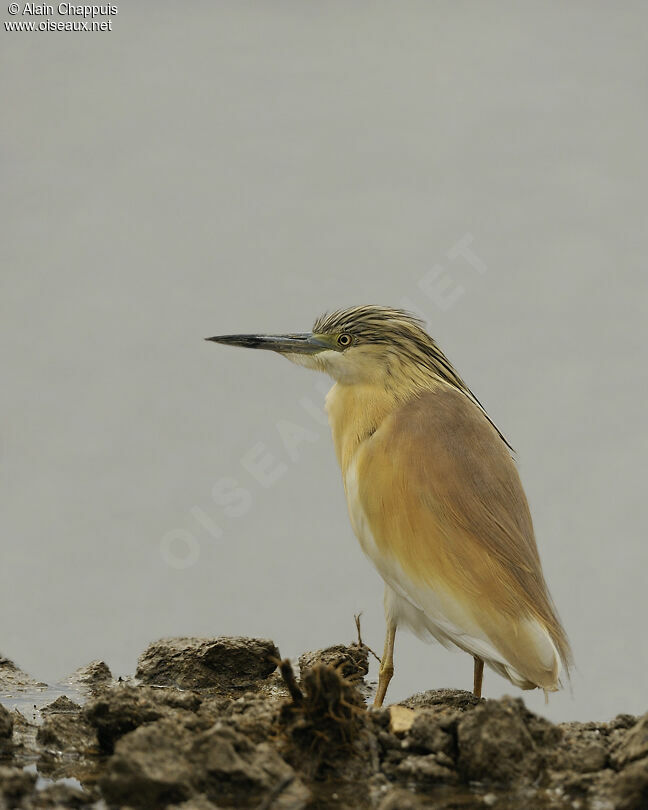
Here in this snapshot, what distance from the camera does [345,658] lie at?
6223 mm

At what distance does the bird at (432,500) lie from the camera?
5238mm

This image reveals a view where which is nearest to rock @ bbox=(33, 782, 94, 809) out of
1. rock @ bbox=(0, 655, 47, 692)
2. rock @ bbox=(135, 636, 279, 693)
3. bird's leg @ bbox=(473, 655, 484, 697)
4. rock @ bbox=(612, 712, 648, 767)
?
rock @ bbox=(612, 712, 648, 767)

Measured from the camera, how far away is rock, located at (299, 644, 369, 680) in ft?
20.4

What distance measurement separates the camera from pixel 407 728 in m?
4.37

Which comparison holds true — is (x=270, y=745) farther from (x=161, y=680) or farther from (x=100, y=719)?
(x=161, y=680)

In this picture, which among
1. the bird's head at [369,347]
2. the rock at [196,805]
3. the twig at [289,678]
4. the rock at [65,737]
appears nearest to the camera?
the rock at [196,805]

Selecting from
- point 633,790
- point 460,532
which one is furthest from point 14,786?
point 460,532

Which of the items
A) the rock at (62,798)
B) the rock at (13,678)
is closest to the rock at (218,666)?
the rock at (13,678)

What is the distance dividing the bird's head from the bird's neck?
0.19ft

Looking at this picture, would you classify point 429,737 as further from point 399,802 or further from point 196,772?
point 196,772

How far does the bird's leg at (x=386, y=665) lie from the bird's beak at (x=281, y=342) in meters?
1.61

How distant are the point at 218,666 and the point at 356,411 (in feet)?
5.25

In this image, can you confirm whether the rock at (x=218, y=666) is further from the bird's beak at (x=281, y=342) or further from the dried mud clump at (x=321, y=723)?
the dried mud clump at (x=321, y=723)

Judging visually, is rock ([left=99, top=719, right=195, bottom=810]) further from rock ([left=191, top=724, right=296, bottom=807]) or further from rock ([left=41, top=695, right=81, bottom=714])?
rock ([left=41, top=695, right=81, bottom=714])
